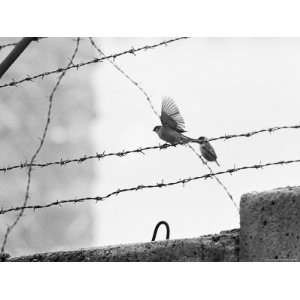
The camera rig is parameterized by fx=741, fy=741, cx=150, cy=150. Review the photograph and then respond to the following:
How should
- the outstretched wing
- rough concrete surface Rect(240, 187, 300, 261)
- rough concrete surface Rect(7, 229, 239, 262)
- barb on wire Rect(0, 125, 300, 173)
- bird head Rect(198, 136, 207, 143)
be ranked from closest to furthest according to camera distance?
rough concrete surface Rect(240, 187, 300, 261), rough concrete surface Rect(7, 229, 239, 262), barb on wire Rect(0, 125, 300, 173), bird head Rect(198, 136, 207, 143), the outstretched wing

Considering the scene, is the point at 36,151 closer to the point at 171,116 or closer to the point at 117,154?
the point at 117,154

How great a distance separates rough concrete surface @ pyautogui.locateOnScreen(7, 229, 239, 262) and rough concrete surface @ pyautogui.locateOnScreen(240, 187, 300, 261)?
0.15ft

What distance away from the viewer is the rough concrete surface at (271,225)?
6.40 feet

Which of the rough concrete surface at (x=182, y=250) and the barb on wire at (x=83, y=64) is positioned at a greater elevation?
the barb on wire at (x=83, y=64)

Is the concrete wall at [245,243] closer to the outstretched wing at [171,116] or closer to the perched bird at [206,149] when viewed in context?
the perched bird at [206,149]

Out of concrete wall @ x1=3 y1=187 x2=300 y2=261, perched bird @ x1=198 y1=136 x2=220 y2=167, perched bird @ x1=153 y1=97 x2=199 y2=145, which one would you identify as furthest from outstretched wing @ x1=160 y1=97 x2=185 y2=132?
concrete wall @ x1=3 y1=187 x2=300 y2=261

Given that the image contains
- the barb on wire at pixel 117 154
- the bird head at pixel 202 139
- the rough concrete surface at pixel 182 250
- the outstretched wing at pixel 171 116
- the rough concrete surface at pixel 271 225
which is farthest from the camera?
the outstretched wing at pixel 171 116

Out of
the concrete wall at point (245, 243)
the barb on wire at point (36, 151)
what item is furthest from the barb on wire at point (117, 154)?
the concrete wall at point (245, 243)

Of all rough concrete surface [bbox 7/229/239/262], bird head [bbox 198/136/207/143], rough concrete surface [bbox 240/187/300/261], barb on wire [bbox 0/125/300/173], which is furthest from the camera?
bird head [bbox 198/136/207/143]

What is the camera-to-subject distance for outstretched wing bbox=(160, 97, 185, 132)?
2621 mm

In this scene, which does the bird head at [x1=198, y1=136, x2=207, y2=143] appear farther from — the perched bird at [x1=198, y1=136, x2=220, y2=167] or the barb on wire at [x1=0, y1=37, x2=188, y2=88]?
the barb on wire at [x1=0, y1=37, x2=188, y2=88]

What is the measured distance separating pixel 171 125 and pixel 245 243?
0.69 m

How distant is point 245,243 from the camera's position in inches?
82.6

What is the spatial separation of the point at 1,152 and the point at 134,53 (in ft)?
2.03
